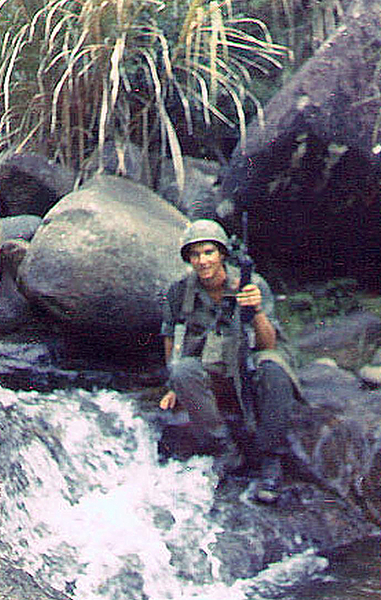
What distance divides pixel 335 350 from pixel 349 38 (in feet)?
4.82

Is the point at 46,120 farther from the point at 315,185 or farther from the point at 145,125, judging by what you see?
the point at 315,185

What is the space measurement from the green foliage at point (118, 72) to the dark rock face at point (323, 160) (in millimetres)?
199

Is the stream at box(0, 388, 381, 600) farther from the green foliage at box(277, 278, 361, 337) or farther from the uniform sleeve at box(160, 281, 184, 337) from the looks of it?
the green foliage at box(277, 278, 361, 337)

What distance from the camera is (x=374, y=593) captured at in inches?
96.2

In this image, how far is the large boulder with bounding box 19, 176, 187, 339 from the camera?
327 cm

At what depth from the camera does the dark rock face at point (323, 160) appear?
A: 3359 mm

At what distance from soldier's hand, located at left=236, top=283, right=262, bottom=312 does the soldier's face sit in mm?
141

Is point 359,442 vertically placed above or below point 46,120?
below

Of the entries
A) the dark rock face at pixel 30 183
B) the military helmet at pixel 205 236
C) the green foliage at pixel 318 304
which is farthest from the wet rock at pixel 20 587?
the dark rock face at pixel 30 183

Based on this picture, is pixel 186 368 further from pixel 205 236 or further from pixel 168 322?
pixel 205 236

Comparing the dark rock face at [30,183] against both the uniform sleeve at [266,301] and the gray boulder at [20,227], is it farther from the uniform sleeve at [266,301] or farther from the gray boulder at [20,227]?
the uniform sleeve at [266,301]

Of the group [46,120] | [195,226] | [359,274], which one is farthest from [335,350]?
[46,120]

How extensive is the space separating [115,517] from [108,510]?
0.16ft

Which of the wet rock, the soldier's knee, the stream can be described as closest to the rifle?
the soldier's knee
